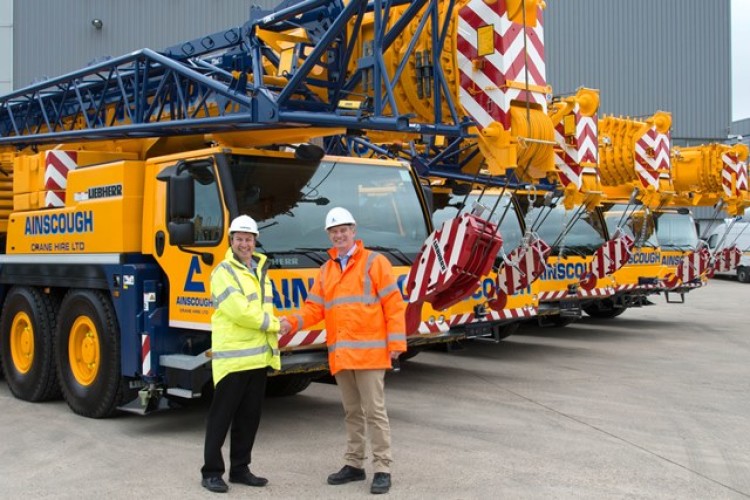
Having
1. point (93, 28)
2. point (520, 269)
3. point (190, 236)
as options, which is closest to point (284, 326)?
point (190, 236)

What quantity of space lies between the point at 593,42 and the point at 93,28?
17.5m

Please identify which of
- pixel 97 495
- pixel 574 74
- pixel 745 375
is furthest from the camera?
pixel 574 74

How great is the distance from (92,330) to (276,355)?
97.5 inches

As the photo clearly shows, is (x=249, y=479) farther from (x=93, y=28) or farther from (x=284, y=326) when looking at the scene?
(x=93, y=28)

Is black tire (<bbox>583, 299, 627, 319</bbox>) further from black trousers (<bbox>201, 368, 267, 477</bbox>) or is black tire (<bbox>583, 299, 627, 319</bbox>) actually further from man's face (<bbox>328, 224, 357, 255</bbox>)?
black trousers (<bbox>201, 368, 267, 477</bbox>)

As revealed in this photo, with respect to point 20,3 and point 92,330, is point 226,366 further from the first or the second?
point 20,3

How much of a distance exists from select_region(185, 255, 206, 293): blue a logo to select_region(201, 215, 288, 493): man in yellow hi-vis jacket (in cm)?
91

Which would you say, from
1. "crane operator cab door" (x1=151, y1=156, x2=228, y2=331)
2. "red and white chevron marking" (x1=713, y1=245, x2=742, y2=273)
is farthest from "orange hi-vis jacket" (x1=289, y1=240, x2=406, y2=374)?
"red and white chevron marking" (x1=713, y1=245, x2=742, y2=273)

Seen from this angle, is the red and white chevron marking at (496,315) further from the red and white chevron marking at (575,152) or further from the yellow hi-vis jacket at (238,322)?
the yellow hi-vis jacket at (238,322)

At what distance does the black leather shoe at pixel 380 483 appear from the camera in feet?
A: 16.5

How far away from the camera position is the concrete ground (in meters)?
5.21

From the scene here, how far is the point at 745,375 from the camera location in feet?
31.2

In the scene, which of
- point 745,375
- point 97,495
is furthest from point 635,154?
point 97,495

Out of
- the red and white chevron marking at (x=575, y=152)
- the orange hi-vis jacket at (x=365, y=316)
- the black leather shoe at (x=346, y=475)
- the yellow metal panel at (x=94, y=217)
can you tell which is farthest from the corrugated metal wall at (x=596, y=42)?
the black leather shoe at (x=346, y=475)
